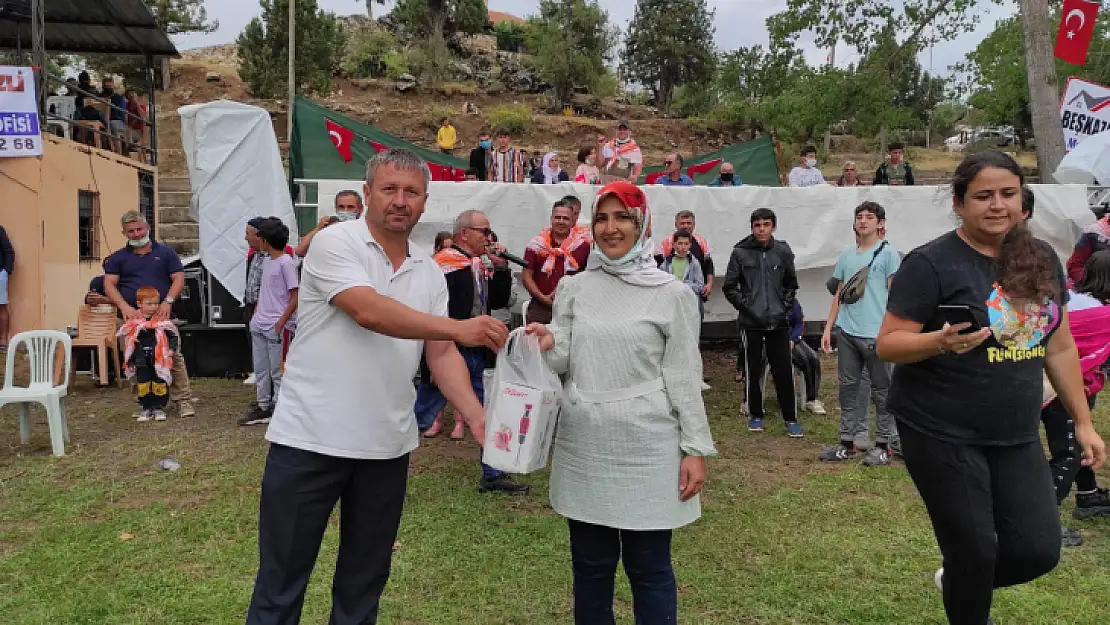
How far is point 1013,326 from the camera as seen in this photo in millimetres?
2500

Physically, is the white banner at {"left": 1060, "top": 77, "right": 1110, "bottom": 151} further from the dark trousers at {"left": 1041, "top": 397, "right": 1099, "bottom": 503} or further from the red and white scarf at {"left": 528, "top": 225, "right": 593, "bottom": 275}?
the dark trousers at {"left": 1041, "top": 397, "right": 1099, "bottom": 503}

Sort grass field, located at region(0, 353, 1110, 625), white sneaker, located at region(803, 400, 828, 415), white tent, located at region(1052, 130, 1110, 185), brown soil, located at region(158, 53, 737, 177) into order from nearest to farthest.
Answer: grass field, located at region(0, 353, 1110, 625), white sneaker, located at region(803, 400, 828, 415), white tent, located at region(1052, 130, 1110, 185), brown soil, located at region(158, 53, 737, 177)

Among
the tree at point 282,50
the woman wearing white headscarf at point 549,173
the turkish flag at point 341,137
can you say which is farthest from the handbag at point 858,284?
the tree at point 282,50

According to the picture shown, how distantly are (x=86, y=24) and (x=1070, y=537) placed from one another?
664 inches

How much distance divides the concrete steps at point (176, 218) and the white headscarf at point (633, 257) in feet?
50.2

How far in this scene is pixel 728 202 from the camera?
902cm

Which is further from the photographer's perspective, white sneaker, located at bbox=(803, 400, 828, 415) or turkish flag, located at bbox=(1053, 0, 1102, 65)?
turkish flag, located at bbox=(1053, 0, 1102, 65)

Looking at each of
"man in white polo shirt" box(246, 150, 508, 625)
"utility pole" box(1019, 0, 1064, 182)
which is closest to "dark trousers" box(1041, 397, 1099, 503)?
"man in white polo shirt" box(246, 150, 508, 625)

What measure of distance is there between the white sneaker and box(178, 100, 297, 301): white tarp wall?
606 centimetres

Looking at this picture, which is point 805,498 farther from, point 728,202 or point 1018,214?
point 728,202

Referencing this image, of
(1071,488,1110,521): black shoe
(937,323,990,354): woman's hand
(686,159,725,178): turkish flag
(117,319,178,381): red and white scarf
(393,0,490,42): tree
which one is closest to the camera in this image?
(937,323,990,354): woman's hand

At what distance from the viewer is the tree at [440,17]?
1465 inches

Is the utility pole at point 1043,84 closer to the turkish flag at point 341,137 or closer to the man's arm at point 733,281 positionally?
the man's arm at point 733,281

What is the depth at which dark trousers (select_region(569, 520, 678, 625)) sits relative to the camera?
2592mm
